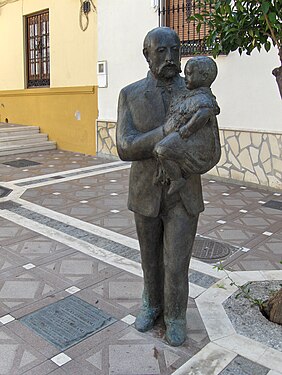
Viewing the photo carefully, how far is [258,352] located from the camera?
247 centimetres

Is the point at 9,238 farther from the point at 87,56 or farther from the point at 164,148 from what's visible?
the point at 87,56

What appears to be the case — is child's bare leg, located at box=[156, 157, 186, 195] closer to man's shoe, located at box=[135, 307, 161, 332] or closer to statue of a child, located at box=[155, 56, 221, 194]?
statue of a child, located at box=[155, 56, 221, 194]

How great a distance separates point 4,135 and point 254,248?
7576mm

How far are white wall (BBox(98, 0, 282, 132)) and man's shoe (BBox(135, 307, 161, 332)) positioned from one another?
14.3 ft

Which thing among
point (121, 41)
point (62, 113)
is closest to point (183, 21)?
point (121, 41)

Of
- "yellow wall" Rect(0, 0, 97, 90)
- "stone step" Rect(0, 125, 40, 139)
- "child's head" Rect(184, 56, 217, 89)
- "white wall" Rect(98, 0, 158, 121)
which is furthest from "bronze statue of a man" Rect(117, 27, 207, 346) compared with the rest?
"stone step" Rect(0, 125, 40, 139)

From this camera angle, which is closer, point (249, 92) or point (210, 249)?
point (210, 249)

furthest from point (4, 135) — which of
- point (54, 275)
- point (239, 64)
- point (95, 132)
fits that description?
point (54, 275)

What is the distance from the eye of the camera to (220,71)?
22.3ft

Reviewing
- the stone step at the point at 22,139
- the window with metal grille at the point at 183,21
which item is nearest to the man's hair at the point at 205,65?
the window with metal grille at the point at 183,21

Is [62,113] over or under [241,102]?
under

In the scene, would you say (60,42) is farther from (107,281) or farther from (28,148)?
(107,281)

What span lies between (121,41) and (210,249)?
5457 millimetres

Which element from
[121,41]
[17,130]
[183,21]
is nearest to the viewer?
[183,21]
